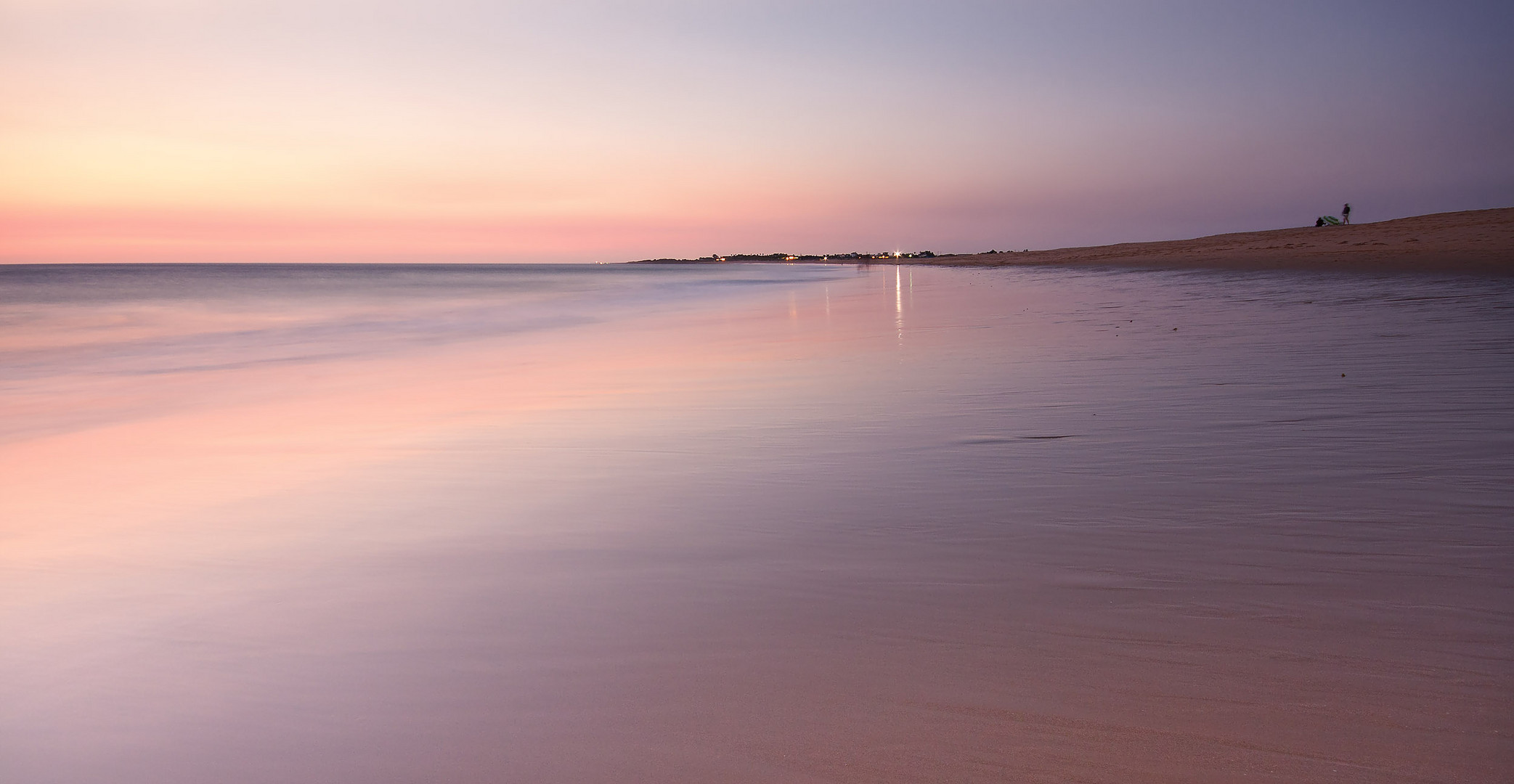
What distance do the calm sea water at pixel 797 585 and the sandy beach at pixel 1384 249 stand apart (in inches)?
662

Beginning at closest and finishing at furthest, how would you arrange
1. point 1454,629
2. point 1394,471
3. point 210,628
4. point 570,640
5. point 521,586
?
point 1454,629 < point 570,640 < point 210,628 < point 521,586 < point 1394,471

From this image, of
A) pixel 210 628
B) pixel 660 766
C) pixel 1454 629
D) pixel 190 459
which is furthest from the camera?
pixel 190 459

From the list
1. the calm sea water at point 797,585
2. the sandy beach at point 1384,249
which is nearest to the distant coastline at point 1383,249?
the sandy beach at point 1384,249

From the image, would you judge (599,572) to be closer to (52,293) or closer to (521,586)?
(521,586)

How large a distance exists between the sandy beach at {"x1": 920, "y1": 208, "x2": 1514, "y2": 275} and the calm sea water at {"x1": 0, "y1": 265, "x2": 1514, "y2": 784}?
55.2 feet

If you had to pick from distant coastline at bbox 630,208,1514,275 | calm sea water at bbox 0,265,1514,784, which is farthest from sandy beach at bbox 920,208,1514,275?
calm sea water at bbox 0,265,1514,784

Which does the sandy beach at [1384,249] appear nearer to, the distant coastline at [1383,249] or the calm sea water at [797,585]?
the distant coastline at [1383,249]

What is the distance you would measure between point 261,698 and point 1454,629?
3014 millimetres

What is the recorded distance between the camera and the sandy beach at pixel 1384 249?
21453mm

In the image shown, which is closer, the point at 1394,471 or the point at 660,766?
the point at 660,766

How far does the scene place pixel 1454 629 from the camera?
7.17 feet

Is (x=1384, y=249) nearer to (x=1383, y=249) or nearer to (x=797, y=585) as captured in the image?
(x=1383, y=249)

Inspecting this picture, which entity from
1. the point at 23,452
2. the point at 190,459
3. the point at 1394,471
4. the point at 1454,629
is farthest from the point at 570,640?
the point at 23,452

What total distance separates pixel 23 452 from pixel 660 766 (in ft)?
21.1
